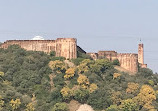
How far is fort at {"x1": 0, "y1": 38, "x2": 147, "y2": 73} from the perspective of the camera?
95125 mm

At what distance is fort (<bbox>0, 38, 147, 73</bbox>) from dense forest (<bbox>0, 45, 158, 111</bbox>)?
1.71 m

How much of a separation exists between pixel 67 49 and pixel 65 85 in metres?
10.6

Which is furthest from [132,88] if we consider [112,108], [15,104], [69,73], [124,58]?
[15,104]

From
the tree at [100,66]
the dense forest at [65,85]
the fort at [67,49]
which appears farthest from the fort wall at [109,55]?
the tree at [100,66]

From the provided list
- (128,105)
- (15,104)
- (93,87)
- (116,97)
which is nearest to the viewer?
(15,104)

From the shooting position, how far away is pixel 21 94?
8250cm

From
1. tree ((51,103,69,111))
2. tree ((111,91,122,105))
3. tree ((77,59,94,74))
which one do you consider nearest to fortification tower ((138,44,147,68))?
tree ((77,59,94,74))

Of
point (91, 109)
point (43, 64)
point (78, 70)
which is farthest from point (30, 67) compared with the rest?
point (91, 109)

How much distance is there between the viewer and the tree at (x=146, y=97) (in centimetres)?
8350

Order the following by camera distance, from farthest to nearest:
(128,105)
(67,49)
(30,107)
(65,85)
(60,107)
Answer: (67,49)
(65,85)
(128,105)
(60,107)
(30,107)

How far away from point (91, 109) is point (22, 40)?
82.4ft

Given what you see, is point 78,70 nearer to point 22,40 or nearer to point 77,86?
point 77,86

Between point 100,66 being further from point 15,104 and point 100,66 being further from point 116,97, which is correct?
point 15,104

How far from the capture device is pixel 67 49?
9531 centimetres
